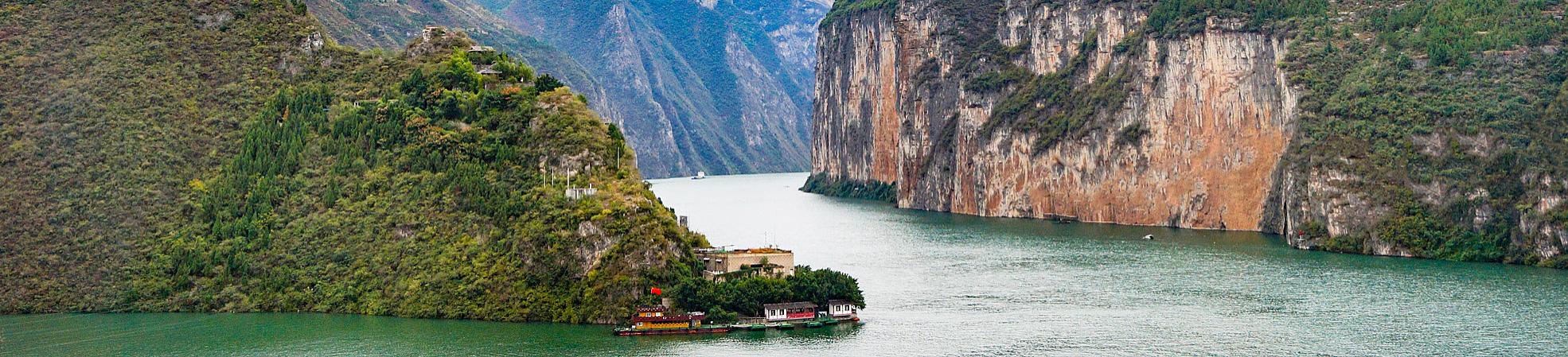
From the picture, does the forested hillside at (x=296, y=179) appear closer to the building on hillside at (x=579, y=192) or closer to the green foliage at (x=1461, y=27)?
the building on hillside at (x=579, y=192)

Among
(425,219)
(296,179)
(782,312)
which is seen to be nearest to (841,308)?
(782,312)

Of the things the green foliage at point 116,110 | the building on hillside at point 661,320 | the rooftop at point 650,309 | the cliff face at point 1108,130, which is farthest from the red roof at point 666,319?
the cliff face at point 1108,130

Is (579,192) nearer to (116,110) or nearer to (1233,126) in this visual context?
(116,110)

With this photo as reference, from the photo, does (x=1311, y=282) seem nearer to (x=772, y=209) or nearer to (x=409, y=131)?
(x=409, y=131)

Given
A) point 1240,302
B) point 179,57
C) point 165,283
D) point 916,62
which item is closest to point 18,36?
point 179,57

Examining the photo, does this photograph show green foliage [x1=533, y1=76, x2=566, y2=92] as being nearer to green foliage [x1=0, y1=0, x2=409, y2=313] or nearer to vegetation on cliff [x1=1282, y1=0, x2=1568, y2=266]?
green foliage [x1=0, y1=0, x2=409, y2=313]

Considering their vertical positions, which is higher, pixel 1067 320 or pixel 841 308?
pixel 841 308

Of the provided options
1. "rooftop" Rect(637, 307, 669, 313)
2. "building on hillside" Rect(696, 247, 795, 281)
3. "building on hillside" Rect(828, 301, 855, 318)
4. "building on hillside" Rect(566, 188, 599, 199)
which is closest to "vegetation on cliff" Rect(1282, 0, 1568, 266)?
"building on hillside" Rect(828, 301, 855, 318)
